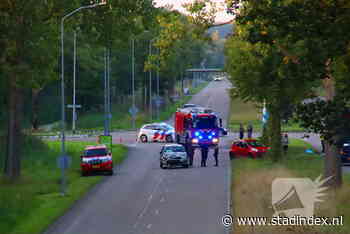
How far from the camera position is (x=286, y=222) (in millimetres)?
25547

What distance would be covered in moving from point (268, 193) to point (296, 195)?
8.14ft

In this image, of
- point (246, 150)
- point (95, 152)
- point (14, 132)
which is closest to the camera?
point (14, 132)

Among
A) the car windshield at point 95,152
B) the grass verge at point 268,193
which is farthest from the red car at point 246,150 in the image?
the car windshield at point 95,152

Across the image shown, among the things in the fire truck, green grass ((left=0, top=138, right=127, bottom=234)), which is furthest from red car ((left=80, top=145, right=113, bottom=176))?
the fire truck

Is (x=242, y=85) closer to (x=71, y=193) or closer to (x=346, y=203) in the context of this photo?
(x=71, y=193)

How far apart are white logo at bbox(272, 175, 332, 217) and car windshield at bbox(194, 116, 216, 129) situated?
2179cm

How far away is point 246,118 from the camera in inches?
4355

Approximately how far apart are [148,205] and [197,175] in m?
12.2

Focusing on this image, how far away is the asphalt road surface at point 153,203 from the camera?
27703 mm

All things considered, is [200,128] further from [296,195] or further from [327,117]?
[327,117]

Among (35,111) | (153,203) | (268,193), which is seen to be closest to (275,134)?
(153,203)

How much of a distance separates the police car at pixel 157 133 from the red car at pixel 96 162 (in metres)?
24.7

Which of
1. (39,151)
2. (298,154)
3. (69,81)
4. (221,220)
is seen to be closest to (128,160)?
(39,151)

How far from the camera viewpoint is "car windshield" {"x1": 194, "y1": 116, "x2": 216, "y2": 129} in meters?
57.8
